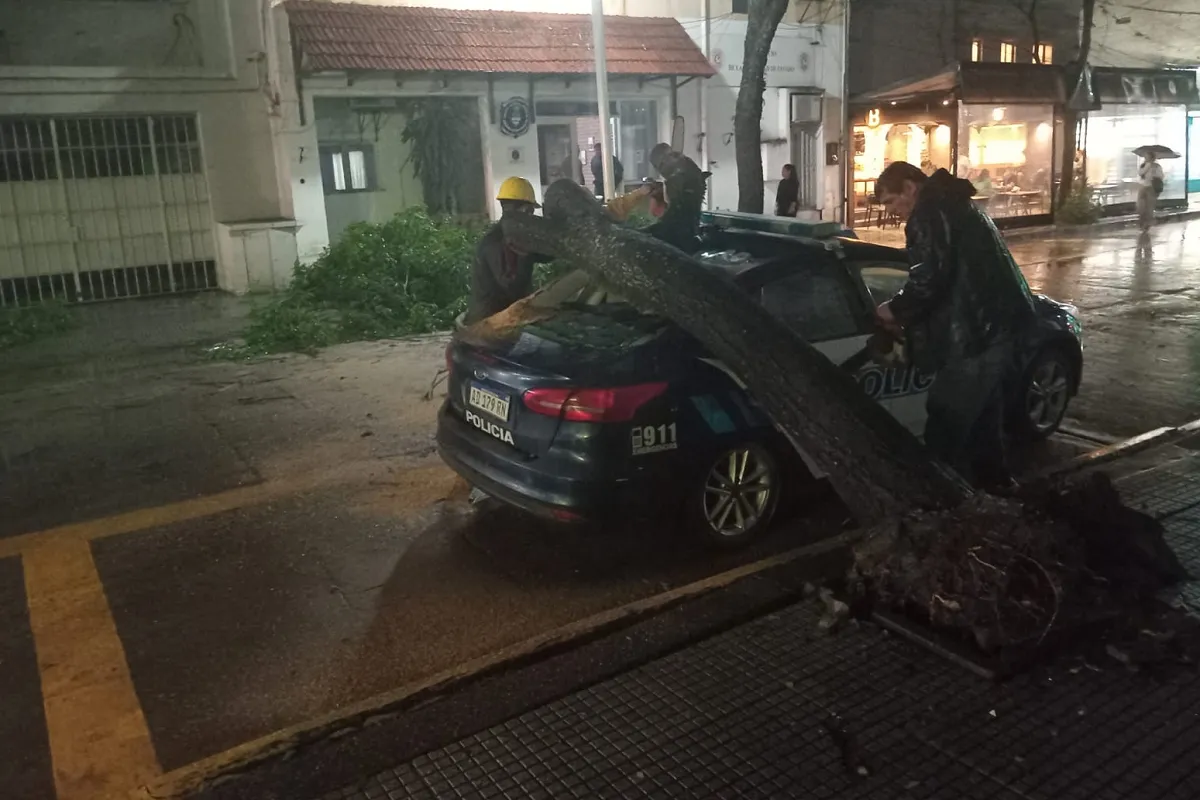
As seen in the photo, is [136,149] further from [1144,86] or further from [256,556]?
[1144,86]

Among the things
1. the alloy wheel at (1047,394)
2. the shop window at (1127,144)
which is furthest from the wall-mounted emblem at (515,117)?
the shop window at (1127,144)

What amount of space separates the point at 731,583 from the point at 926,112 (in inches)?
737

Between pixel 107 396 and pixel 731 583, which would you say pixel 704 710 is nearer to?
pixel 731 583

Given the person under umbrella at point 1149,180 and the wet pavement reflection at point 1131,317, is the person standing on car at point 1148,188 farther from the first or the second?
the wet pavement reflection at point 1131,317

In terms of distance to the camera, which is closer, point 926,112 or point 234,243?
point 234,243

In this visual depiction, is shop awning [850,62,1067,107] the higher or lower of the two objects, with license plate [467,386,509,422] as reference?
higher

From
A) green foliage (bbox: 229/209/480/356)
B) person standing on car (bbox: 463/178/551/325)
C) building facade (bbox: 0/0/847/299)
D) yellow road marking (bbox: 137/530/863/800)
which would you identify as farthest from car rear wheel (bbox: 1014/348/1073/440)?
green foliage (bbox: 229/209/480/356)

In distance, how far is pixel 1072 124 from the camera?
74.3ft

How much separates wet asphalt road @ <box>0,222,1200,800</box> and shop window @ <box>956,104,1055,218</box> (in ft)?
44.2

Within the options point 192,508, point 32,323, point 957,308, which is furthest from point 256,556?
point 32,323

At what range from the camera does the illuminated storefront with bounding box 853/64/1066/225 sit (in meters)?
19.8

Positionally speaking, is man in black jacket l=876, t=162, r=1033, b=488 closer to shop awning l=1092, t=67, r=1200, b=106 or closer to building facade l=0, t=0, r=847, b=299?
building facade l=0, t=0, r=847, b=299

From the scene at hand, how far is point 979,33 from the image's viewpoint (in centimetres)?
2114

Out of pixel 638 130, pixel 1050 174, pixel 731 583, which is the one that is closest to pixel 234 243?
pixel 638 130
